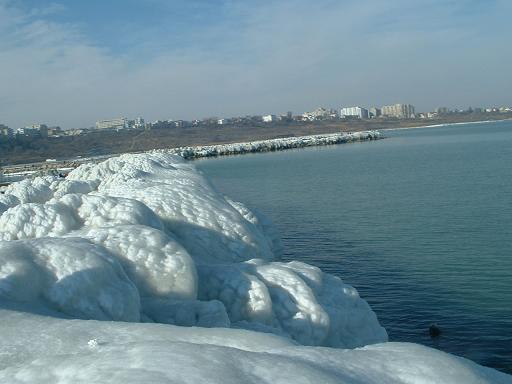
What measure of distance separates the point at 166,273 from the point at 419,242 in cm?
1677

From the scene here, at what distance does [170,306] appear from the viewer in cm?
974

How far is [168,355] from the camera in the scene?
15.8 ft

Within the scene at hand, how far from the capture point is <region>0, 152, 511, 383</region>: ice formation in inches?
189

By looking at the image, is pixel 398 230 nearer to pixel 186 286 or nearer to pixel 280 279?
pixel 280 279

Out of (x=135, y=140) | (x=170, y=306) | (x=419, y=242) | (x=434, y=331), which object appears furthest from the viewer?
(x=135, y=140)

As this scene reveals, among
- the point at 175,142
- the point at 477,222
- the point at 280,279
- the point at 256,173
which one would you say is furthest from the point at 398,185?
the point at 175,142

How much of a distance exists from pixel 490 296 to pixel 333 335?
8.49m

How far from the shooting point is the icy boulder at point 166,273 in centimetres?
860

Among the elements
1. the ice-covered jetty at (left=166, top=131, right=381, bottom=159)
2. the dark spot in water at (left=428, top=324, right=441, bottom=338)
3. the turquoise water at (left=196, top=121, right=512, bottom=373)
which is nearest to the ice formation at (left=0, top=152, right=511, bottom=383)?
the dark spot in water at (left=428, top=324, right=441, bottom=338)

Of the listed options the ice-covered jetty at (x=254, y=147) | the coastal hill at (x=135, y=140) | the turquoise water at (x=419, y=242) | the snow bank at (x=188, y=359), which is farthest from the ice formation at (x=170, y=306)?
the coastal hill at (x=135, y=140)

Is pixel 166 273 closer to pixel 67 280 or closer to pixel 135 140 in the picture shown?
pixel 67 280

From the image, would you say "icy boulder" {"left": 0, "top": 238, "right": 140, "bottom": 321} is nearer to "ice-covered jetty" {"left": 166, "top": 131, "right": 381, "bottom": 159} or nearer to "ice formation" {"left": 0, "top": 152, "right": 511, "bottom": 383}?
"ice formation" {"left": 0, "top": 152, "right": 511, "bottom": 383}

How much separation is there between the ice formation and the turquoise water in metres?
4.20

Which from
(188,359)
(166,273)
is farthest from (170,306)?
(188,359)
